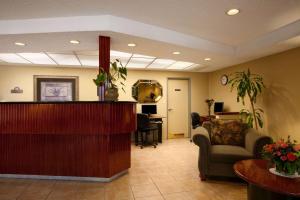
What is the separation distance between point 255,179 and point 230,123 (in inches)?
71.6

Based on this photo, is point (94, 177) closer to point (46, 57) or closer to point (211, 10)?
point (211, 10)

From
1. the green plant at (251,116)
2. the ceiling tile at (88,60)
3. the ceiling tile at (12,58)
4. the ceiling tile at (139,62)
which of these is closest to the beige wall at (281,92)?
the green plant at (251,116)

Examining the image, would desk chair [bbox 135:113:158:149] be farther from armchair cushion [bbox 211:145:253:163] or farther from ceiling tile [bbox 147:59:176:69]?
armchair cushion [bbox 211:145:253:163]

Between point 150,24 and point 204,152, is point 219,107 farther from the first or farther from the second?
point 150,24

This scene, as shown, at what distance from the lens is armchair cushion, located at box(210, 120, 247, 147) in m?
3.40

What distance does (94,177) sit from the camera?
2990mm

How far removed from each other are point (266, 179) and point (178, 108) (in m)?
5.02

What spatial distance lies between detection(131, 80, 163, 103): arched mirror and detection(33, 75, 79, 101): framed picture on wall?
192 centimetres

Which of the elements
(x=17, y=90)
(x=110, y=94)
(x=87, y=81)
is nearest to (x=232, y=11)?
(x=110, y=94)

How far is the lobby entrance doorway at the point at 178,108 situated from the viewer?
6.73m

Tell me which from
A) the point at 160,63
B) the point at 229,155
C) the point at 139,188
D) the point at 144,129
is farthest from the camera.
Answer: the point at 160,63

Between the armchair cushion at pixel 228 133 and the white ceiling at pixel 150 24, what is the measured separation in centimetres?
161

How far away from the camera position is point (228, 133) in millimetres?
3457

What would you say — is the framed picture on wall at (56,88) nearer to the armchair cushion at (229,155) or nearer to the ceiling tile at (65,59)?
the ceiling tile at (65,59)
